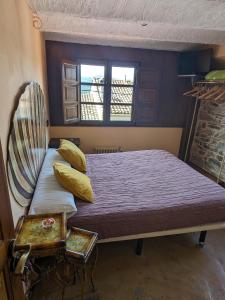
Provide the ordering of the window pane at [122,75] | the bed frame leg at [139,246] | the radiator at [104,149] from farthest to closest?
the radiator at [104,149] → the window pane at [122,75] → the bed frame leg at [139,246]

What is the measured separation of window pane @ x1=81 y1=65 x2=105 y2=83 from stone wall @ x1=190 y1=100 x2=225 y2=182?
2.09 meters

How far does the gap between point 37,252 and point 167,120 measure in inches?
146

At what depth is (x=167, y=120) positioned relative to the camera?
4215 mm

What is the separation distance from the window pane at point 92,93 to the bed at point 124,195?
179 cm

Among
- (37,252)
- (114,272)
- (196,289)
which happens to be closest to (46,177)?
(37,252)

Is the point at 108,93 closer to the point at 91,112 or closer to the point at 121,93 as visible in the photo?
the point at 121,93

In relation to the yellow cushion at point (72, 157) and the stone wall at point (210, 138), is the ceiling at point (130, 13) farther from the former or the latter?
the stone wall at point (210, 138)

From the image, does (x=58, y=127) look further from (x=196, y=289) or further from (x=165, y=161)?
(x=196, y=289)

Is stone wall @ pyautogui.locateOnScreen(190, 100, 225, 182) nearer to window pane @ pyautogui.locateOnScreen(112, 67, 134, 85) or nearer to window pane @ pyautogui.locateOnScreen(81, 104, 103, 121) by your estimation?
window pane @ pyautogui.locateOnScreen(112, 67, 134, 85)

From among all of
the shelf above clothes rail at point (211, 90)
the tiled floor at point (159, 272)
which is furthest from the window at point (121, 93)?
the tiled floor at point (159, 272)

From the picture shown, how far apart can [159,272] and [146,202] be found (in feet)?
2.11

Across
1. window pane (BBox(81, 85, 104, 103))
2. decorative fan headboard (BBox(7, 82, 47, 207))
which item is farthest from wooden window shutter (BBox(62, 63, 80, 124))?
decorative fan headboard (BBox(7, 82, 47, 207))

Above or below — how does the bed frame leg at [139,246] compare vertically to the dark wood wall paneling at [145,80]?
below

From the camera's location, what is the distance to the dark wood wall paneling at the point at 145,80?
3.48 meters
